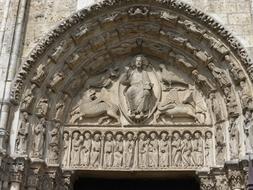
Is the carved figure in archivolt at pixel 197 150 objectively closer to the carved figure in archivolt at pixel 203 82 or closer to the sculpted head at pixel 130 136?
the carved figure in archivolt at pixel 203 82

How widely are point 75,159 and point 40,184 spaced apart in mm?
752

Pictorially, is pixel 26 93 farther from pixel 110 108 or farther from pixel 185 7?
pixel 185 7

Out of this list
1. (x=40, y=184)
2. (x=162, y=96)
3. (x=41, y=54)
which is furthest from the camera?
(x=162, y=96)

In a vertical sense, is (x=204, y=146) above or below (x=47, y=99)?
below

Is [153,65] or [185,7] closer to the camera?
[185,7]

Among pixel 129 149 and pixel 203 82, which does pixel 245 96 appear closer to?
pixel 203 82

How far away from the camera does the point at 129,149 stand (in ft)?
22.2

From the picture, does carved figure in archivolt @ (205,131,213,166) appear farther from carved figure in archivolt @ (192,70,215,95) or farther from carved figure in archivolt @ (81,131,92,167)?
carved figure in archivolt @ (81,131,92,167)

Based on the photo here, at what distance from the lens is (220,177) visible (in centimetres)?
628

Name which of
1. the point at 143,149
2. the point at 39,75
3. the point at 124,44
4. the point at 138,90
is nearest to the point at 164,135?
the point at 143,149

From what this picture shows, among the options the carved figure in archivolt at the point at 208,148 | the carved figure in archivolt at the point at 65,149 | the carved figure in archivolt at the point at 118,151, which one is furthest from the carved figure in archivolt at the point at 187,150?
the carved figure in archivolt at the point at 65,149

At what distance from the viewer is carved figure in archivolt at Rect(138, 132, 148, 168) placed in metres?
6.67

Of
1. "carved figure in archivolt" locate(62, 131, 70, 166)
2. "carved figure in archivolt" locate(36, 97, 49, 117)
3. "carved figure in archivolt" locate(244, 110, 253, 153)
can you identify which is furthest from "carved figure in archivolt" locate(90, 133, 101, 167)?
"carved figure in archivolt" locate(244, 110, 253, 153)

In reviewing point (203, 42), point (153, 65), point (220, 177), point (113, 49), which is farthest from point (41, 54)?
point (220, 177)
